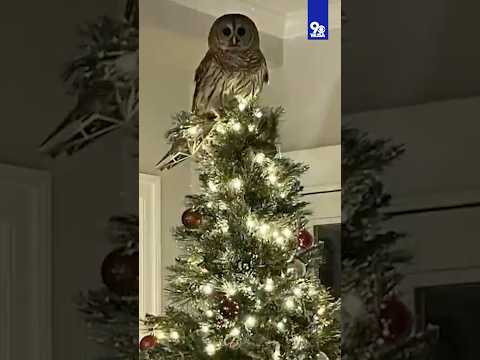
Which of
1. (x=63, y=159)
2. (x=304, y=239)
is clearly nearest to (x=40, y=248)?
(x=63, y=159)

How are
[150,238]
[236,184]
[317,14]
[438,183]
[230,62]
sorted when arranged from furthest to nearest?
[236,184] → [230,62] → [150,238] → [317,14] → [438,183]

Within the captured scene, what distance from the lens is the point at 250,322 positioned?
56.9 inches

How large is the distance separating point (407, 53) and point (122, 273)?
349mm

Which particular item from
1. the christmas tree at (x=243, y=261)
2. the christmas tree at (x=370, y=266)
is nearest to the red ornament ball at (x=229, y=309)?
the christmas tree at (x=243, y=261)

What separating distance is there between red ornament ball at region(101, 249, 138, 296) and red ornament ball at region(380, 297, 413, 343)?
276 mm

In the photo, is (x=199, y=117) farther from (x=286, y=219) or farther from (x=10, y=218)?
(x=10, y=218)

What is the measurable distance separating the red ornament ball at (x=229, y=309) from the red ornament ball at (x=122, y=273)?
62 cm

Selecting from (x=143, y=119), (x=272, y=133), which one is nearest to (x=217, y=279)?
(x=272, y=133)

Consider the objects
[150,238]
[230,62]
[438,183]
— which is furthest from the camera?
[230,62]

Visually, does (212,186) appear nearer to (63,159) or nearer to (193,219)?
(193,219)

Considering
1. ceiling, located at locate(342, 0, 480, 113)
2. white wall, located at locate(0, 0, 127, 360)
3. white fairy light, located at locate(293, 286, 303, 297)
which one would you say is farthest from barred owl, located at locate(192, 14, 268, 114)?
ceiling, located at locate(342, 0, 480, 113)

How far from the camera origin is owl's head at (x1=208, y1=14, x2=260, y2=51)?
1.36 metres

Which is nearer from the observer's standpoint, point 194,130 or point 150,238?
point 150,238

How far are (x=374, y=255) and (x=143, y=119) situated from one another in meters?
0.60
